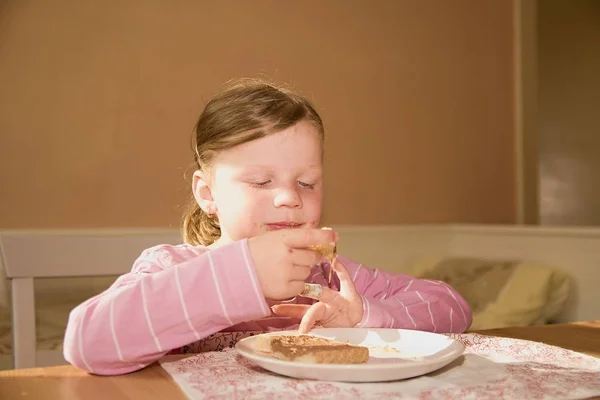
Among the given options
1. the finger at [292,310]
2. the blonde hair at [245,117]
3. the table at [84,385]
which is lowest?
the table at [84,385]

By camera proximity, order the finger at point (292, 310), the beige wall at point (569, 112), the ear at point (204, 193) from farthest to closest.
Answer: the beige wall at point (569, 112) → the ear at point (204, 193) → the finger at point (292, 310)

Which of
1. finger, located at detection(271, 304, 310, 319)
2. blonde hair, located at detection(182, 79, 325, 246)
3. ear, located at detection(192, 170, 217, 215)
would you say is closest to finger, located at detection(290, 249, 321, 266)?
finger, located at detection(271, 304, 310, 319)

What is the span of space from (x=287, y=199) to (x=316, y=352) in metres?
0.32

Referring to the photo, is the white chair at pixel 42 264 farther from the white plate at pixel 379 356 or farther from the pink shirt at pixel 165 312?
the white plate at pixel 379 356

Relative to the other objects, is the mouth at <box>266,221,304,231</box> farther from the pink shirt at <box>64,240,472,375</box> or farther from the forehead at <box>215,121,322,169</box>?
the pink shirt at <box>64,240,472,375</box>

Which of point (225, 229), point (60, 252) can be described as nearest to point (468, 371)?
point (225, 229)

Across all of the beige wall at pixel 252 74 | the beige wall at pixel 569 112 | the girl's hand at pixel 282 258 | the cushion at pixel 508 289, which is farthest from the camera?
the beige wall at pixel 569 112

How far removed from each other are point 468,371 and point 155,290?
0.40 metres

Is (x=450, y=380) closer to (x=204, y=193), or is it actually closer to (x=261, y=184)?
(x=261, y=184)

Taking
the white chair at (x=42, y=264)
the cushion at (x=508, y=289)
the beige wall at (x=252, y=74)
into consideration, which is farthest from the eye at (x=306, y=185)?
the beige wall at (x=252, y=74)

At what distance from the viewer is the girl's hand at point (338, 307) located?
3.40 feet

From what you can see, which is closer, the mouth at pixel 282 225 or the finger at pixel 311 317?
the finger at pixel 311 317

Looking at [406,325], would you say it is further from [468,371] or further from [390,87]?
[390,87]

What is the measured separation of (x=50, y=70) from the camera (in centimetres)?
267
